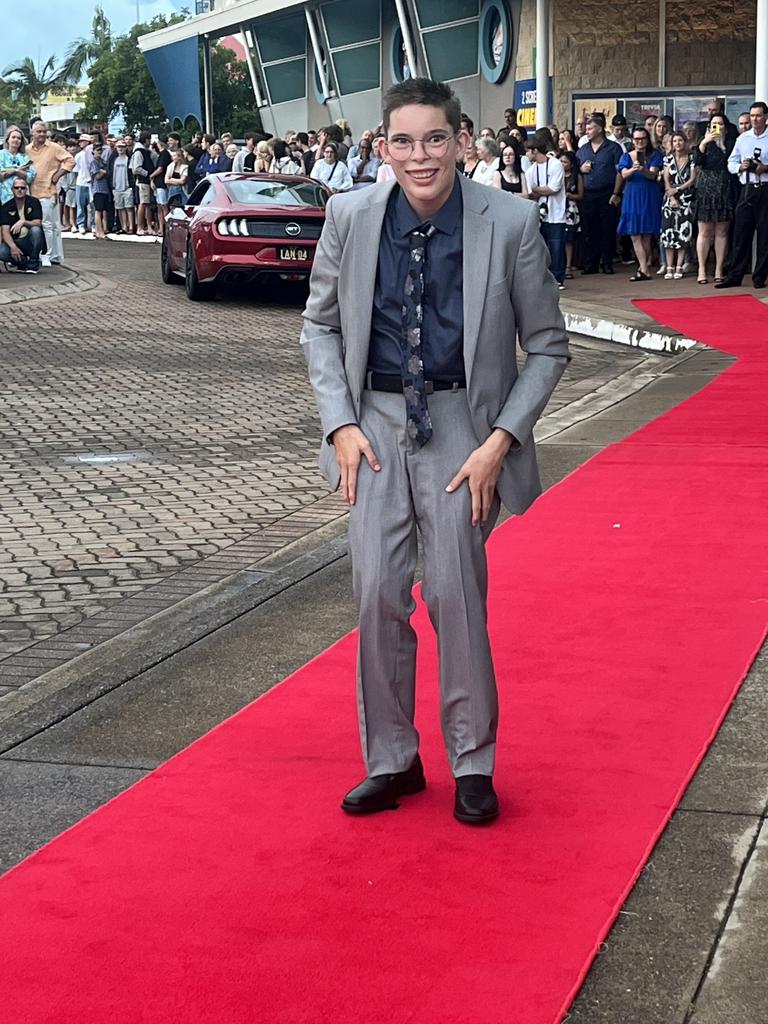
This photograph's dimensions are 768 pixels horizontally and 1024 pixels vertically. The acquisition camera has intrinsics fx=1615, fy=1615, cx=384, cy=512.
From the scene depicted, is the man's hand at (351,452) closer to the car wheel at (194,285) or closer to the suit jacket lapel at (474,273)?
the suit jacket lapel at (474,273)

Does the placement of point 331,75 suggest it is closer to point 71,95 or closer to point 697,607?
point 697,607

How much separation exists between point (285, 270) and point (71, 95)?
428 feet

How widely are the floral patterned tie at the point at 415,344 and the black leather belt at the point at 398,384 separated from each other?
0.03m

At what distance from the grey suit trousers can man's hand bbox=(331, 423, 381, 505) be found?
0.03m

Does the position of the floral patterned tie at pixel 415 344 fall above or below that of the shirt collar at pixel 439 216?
below


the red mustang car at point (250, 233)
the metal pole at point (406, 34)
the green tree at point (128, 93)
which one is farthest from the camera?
the green tree at point (128, 93)

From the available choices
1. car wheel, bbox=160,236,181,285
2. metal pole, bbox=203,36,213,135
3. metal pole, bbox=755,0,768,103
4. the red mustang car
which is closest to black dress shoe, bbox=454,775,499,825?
the red mustang car

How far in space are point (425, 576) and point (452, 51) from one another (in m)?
34.3

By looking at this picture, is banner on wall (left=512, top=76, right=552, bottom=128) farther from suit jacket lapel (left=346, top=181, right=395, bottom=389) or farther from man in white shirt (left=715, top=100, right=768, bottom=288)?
suit jacket lapel (left=346, top=181, right=395, bottom=389)

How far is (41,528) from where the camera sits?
8125mm

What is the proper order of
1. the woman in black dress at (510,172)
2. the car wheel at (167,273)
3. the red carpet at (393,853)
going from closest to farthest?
1. the red carpet at (393,853)
2. the woman in black dress at (510,172)
3. the car wheel at (167,273)

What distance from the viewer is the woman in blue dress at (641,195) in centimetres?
1969

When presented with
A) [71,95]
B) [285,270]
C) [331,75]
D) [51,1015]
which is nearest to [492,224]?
[51,1015]

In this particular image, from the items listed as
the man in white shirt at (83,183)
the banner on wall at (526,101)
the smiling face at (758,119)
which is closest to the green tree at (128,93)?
the man in white shirt at (83,183)
